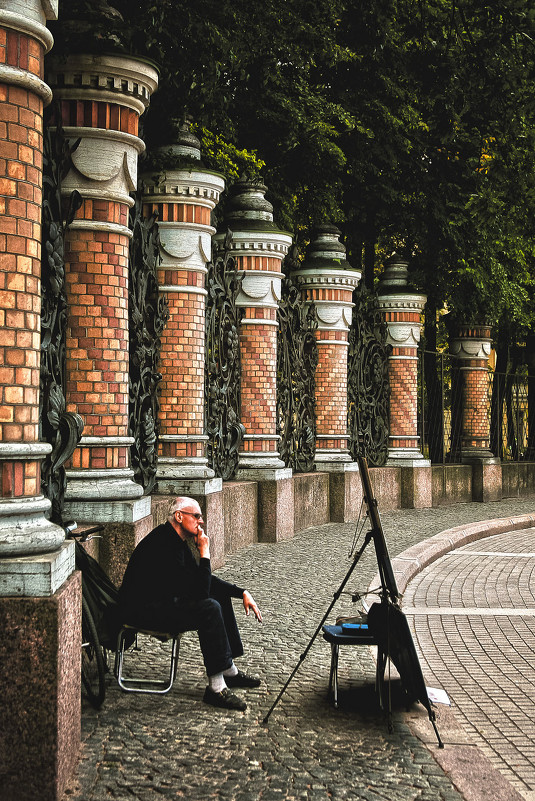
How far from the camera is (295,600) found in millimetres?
9641

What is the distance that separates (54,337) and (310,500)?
9224mm

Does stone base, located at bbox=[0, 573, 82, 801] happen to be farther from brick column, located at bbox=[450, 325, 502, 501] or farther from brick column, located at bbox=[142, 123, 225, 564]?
brick column, located at bbox=[450, 325, 502, 501]

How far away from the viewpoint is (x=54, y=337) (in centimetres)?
758

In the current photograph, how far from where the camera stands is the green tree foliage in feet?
→ 38.0

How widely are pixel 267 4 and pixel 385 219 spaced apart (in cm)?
781

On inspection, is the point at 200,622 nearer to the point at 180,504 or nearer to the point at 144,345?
the point at 180,504

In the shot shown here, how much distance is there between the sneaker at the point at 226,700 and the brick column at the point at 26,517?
3.76ft

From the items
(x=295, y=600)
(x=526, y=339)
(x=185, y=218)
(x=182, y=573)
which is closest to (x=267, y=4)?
(x=185, y=218)

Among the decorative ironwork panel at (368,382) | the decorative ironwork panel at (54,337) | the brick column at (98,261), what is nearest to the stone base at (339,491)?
the decorative ironwork panel at (368,382)

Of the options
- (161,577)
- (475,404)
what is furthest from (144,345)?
(475,404)

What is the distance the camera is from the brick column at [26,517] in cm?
443

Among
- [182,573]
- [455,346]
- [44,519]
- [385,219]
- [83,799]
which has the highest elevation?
[385,219]

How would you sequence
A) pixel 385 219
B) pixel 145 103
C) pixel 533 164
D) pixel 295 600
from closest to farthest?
pixel 145 103 < pixel 295 600 < pixel 533 164 < pixel 385 219

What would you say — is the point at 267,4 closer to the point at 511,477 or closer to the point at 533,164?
the point at 533,164
